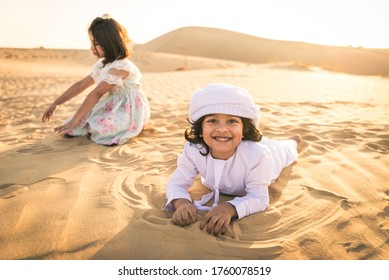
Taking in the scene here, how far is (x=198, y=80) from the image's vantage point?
1001 centimetres

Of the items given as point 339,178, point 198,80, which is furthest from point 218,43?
point 339,178

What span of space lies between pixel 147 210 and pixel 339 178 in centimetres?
162

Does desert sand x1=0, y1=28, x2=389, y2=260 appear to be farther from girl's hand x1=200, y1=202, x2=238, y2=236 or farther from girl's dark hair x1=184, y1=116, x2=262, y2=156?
girl's dark hair x1=184, y1=116, x2=262, y2=156

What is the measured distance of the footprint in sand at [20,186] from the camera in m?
2.39

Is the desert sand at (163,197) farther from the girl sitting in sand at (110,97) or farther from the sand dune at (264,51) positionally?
the sand dune at (264,51)

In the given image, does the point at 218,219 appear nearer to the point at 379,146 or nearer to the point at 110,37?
the point at 379,146

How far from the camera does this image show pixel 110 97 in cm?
409

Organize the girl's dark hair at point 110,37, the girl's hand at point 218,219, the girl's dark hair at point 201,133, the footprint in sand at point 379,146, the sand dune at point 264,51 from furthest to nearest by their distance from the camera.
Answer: the sand dune at point 264,51 < the girl's dark hair at point 110,37 < the footprint in sand at point 379,146 < the girl's dark hair at point 201,133 < the girl's hand at point 218,219

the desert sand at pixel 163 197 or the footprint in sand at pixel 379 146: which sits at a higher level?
the footprint in sand at pixel 379 146

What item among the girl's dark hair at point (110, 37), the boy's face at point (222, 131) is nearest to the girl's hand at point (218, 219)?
the boy's face at point (222, 131)

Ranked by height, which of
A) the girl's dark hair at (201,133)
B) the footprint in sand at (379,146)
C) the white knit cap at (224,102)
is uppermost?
the white knit cap at (224,102)

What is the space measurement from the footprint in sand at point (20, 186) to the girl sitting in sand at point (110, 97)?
1111mm

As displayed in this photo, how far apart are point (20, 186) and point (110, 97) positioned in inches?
71.6

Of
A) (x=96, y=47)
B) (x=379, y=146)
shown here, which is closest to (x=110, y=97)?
(x=96, y=47)
